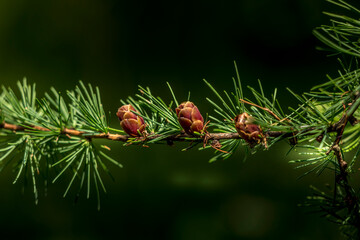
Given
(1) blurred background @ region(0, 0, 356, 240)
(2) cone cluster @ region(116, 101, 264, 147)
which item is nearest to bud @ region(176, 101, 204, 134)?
(2) cone cluster @ region(116, 101, 264, 147)

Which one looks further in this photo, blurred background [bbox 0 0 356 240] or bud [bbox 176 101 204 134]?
blurred background [bbox 0 0 356 240]

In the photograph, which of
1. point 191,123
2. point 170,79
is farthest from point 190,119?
point 170,79

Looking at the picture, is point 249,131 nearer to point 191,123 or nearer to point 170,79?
point 191,123

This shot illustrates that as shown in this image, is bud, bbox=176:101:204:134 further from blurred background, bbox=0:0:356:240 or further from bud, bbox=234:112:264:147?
blurred background, bbox=0:0:356:240

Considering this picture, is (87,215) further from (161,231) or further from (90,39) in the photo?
(90,39)

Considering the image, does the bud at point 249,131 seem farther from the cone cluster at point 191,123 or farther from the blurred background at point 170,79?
the blurred background at point 170,79

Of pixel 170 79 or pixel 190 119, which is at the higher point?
pixel 170 79

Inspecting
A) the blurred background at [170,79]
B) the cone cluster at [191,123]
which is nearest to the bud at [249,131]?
the cone cluster at [191,123]

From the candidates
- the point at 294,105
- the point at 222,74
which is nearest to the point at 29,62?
the point at 222,74

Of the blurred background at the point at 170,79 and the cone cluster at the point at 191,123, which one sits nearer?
the cone cluster at the point at 191,123
